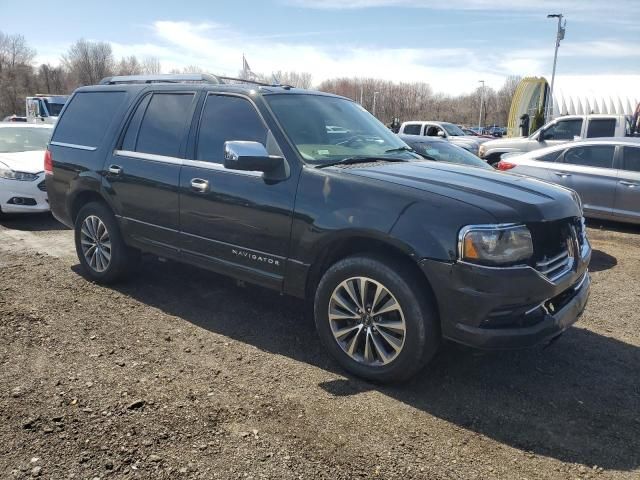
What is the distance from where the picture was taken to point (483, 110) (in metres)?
91.8

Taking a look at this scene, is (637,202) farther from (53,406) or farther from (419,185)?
(53,406)

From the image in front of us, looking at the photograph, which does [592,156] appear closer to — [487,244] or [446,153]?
[446,153]

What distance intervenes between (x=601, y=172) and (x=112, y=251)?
748cm

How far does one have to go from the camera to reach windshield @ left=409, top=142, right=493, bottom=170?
9.06 m

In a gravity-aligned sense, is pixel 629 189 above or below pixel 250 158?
below

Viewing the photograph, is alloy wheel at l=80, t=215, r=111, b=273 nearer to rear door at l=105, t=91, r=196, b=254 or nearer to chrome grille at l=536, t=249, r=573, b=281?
rear door at l=105, t=91, r=196, b=254

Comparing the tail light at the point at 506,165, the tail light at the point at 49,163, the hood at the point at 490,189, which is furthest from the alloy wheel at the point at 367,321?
the tail light at the point at 506,165

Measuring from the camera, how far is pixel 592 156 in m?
9.00

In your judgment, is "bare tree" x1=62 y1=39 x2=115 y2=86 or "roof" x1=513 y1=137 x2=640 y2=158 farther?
"bare tree" x1=62 y1=39 x2=115 y2=86

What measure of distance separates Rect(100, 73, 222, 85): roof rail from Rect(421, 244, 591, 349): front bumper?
9.07ft

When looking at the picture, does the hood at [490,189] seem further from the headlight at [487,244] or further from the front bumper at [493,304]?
the front bumper at [493,304]

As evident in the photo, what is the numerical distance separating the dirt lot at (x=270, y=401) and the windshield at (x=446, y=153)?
4.39m

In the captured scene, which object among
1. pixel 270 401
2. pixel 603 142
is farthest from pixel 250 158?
pixel 603 142

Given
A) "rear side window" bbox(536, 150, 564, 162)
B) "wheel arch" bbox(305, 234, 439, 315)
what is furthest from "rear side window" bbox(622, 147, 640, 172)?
"wheel arch" bbox(305, 234, 439, 315)
